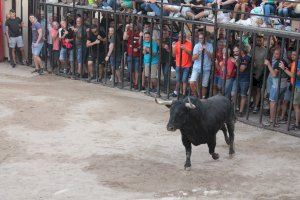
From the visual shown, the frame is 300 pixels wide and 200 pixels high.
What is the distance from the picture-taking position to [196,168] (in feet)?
32.1

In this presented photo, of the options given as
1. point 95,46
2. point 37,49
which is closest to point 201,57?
point 95,46

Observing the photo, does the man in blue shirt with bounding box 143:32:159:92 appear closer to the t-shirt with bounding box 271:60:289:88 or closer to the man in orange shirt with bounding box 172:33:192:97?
the man in orange shirt with bounding box 172:33:192:97

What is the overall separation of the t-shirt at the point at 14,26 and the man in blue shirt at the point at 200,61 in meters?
7.24

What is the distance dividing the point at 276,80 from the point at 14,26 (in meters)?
9.55

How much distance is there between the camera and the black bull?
9188 millimetres

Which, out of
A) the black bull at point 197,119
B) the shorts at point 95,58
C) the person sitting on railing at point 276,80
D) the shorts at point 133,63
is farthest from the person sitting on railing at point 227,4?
the black bull at point 197,119

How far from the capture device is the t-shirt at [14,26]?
18.5 m

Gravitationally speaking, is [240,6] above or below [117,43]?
above

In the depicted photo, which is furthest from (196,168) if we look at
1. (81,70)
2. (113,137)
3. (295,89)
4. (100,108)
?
(81,70)

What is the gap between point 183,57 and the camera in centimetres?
1412

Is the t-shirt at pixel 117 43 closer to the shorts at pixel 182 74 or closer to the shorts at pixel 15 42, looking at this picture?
the shorts at pixel 182 74

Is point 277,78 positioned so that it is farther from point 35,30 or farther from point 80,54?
point 35,30

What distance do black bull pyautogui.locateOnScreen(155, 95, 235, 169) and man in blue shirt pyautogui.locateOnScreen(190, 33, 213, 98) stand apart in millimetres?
3408

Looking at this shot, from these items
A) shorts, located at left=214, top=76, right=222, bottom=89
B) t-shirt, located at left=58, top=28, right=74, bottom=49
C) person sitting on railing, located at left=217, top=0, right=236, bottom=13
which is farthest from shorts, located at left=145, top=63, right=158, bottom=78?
t-shirt, located at left=58, top=28, right=74, bottom=49
